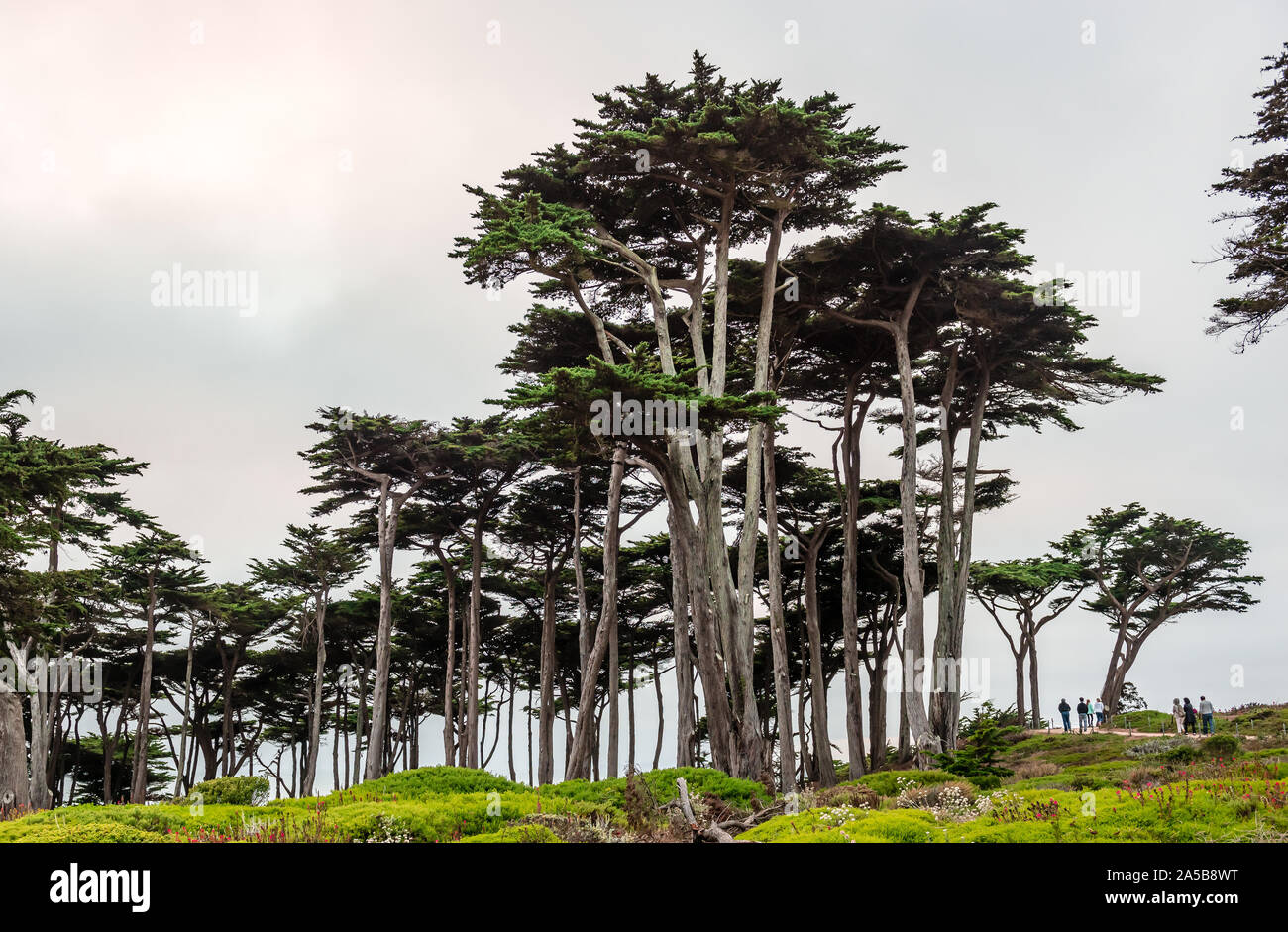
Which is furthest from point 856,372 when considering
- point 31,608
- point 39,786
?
point 39,786

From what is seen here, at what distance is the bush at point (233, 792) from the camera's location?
15011mm

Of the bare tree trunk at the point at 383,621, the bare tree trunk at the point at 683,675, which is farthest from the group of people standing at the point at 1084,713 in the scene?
the bare tree trunk at the point at 383,621

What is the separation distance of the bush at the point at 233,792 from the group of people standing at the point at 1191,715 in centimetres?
2079

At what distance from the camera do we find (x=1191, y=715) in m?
25.0

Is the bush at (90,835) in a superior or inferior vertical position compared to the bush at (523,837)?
superior

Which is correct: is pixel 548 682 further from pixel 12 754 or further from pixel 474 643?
pixel 12 754

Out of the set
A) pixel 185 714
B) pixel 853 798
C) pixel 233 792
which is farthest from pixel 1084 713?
pixel 185 714

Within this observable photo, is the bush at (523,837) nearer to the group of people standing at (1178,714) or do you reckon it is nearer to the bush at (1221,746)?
the bush at (1221,746)

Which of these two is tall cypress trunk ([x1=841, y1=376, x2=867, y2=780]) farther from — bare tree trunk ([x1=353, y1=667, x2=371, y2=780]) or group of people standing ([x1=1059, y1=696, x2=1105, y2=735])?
bare tree trunk ([x1=353, y1=667, x2=371, y2=780])

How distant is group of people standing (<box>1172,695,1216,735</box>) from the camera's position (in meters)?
23.0

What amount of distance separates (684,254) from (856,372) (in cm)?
697

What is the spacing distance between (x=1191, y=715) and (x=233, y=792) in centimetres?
2278

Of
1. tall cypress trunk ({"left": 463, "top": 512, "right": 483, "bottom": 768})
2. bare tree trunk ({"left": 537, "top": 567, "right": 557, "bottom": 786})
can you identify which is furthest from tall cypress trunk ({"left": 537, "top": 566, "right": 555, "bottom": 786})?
tall cypress trunk ({"left": 463, "top": 512, "right": 483, "bottom": 768})
